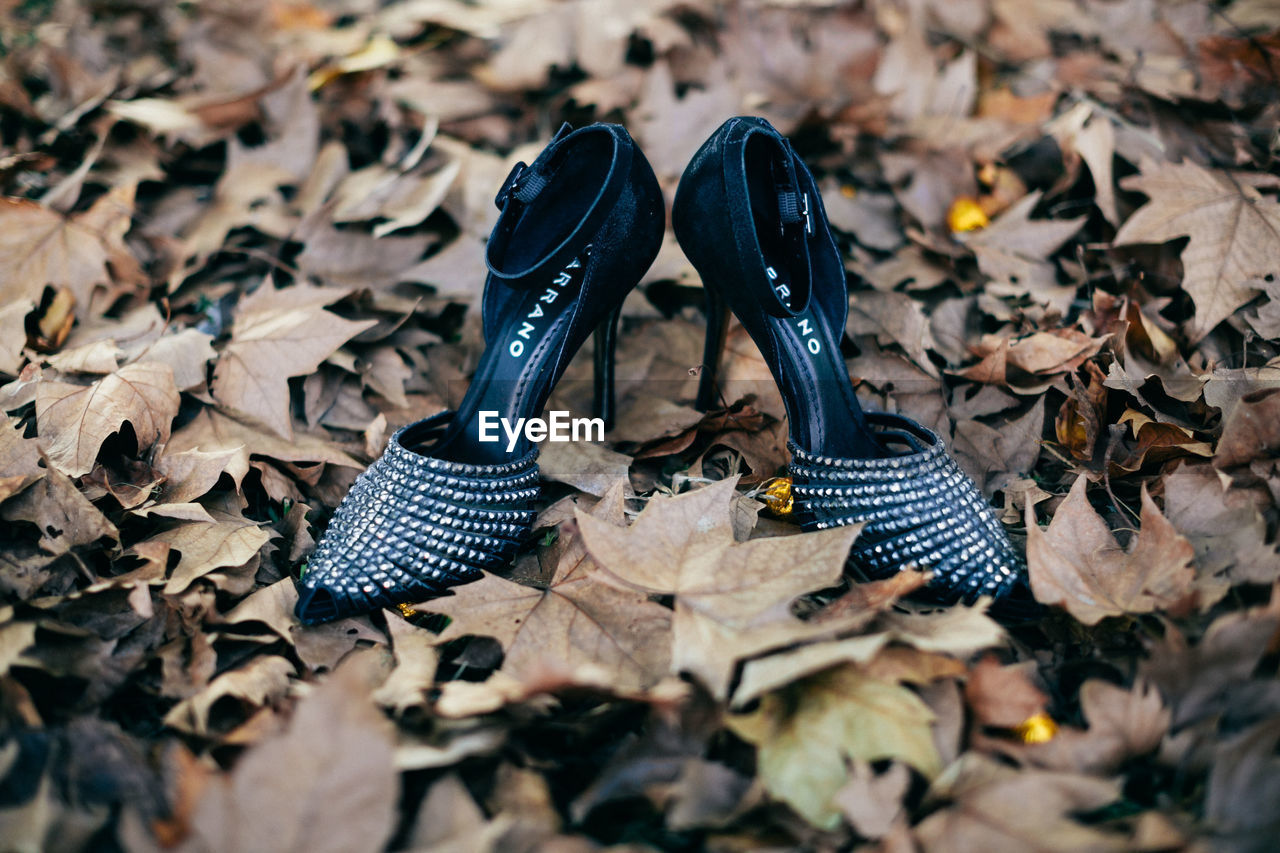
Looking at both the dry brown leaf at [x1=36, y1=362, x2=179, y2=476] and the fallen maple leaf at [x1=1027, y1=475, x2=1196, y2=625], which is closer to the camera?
the fallen maple leaf at [x1=1027, y1=475, x2=1196, y2=625]

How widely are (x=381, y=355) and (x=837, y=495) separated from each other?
3.86 feet

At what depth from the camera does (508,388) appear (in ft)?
5.93

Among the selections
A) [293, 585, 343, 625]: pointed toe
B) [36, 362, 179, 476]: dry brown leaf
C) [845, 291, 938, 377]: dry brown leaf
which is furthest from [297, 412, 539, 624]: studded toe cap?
[845, 291, 938, 377]: dry brown leaf

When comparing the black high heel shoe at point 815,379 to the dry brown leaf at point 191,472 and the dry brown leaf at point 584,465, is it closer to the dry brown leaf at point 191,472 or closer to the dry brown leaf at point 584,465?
the dry brown leaf at point 584,465

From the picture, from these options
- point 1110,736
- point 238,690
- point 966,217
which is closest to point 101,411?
point 238,690

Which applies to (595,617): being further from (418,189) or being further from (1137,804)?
(418,189)

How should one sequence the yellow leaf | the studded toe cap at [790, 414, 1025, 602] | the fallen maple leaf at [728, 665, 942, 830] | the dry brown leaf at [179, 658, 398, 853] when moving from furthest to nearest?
1. the yellow leaf
2. the studded toe cap at [790, 414, 1025, 602]
3. the fallen maple leaf at [728, 665, 942, 830]
4. the dry brown leaf at [179, 658, 398, 853]

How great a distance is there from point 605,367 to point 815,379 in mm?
487

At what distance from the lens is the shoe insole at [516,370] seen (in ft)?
5.80

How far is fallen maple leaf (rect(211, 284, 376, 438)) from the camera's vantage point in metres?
1.77

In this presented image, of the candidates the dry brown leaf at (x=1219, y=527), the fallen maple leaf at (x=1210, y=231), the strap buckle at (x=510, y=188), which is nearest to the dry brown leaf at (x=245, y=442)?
the strap buckle at (x=510, y=188)

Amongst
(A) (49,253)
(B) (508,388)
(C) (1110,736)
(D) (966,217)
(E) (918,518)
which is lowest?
(C) (1110,736)

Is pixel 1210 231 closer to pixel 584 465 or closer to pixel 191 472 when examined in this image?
pixel 584 465

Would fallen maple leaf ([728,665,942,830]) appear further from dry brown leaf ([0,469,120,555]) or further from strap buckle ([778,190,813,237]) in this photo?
dry brown leaf ([0,469,120,555])
